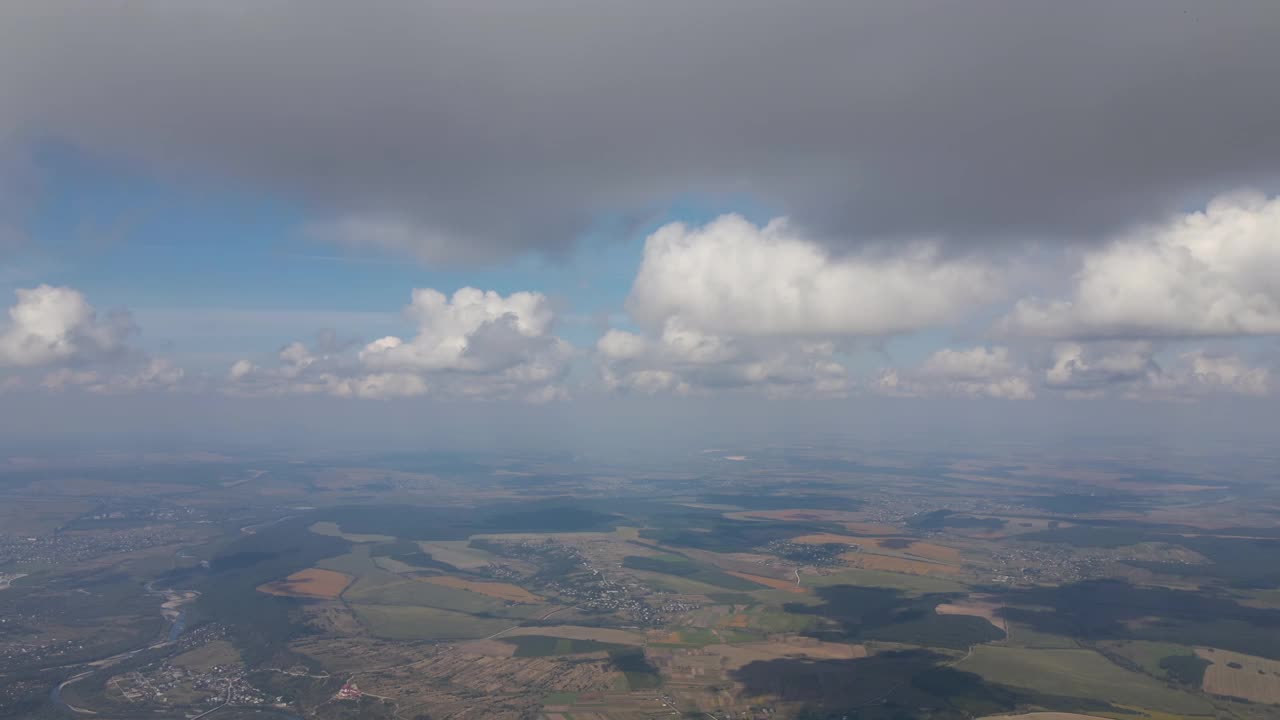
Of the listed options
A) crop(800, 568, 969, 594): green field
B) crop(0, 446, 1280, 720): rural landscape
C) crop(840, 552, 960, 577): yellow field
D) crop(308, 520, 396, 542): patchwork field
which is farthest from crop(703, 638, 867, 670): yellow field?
crop(308, 520, 396, 542): patchwork field

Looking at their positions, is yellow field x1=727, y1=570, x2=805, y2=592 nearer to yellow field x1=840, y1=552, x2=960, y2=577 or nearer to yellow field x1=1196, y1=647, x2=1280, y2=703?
yellow field x1=840, y1=552, x2=960, y2=577

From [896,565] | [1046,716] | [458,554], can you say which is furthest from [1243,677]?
[458,554]

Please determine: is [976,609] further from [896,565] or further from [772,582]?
[772,582]

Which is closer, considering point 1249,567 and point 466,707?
point 466,707

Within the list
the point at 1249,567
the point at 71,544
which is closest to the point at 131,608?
the point at 71,544

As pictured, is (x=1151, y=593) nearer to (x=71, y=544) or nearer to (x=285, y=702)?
(x=285, y=702)

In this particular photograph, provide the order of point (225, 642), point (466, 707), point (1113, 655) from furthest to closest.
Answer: point (225, 642), point (1113, 655), point (466, 707)

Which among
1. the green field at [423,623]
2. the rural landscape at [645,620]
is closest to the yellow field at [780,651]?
the rural landscape at [645,620]
